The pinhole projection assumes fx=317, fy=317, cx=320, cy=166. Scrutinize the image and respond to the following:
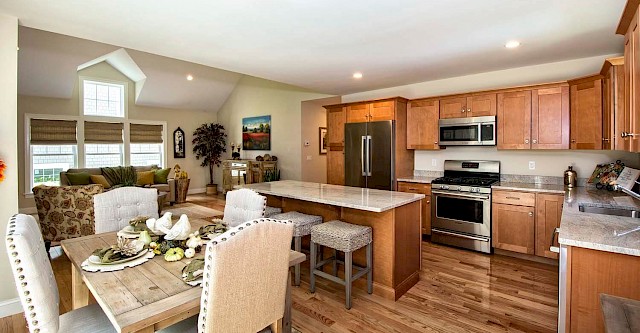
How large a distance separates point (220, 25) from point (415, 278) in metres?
2.97

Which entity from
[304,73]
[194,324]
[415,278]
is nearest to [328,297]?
[415,278]

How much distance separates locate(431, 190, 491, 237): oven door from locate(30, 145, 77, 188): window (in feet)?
26.2

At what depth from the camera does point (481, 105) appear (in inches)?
168

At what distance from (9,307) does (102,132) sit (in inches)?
244

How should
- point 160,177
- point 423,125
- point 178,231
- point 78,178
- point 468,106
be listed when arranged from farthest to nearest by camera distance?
1. point 160,177
2. point 78,178
3. point 423,125
4. point 468,106
5. point 178,231

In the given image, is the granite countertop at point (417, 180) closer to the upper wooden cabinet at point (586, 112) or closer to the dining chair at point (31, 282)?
the upper wooden cabinet at point (586, 112)

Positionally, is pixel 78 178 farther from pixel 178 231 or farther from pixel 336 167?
pixel 178 231

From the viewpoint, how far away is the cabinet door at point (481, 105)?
13.7ft

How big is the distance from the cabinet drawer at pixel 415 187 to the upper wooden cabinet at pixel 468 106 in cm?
106

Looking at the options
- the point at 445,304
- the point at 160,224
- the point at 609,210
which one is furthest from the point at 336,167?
the point at 160,224

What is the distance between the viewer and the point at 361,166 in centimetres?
516

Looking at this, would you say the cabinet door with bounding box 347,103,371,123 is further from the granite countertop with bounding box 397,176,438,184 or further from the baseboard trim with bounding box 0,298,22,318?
the baseboard trim with bounding box 0,298,22,318

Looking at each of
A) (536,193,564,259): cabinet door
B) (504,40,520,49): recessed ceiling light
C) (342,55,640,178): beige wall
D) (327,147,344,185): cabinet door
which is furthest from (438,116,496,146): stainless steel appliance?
(327,147,344,185): cabinet door

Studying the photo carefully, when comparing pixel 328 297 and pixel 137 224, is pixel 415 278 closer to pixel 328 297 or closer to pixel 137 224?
pixel 328 297
